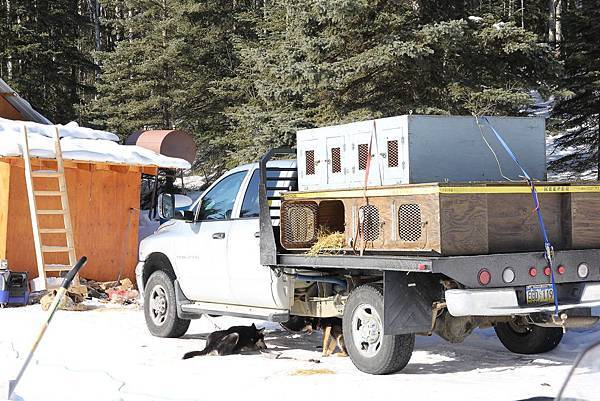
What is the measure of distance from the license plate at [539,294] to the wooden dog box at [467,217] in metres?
0.38

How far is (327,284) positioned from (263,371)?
4.15 feet

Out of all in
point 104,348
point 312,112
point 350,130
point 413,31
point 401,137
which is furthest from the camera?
point 312,112

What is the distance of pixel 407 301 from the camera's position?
759 cm

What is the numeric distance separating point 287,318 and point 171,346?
6.10 ft

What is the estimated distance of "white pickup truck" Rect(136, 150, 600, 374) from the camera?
725 cm

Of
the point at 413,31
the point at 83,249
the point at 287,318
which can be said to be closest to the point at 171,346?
the point at 287,318

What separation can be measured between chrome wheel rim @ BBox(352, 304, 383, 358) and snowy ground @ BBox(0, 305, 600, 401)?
0.89 feet

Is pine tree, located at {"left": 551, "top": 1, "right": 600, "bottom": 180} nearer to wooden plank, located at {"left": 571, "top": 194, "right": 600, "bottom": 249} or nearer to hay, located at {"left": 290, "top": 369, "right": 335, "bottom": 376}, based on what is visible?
wooden plank, located at {"left": 571, "top": 194, "right": 600, "bottom": 249}

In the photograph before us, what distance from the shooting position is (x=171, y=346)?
10.1m

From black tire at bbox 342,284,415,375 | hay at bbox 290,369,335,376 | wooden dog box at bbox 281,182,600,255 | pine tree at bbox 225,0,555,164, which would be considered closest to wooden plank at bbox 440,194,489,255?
wooden dog box at bbox 281,182,600,255

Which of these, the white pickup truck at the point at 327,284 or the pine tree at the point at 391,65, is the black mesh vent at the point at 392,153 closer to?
the white pickup truck at the point at 327,284

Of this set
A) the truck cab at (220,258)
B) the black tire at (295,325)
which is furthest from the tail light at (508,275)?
the black tire at (295,325)

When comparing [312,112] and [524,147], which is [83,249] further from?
[524,147]

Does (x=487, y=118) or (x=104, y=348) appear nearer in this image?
(x=487, y=118)
